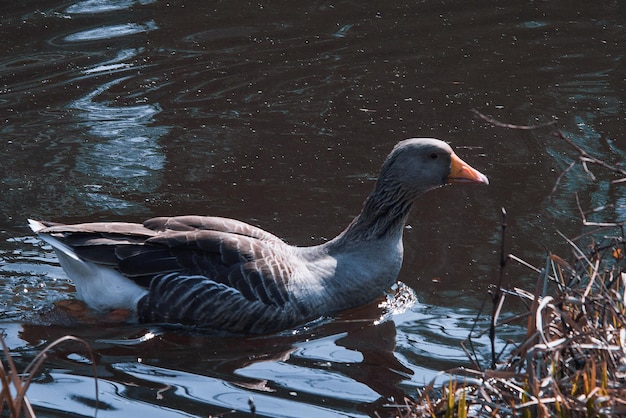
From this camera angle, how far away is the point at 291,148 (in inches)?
374

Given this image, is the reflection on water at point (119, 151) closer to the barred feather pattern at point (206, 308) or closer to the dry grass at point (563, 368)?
the barred feather pattern at point (206, 308)

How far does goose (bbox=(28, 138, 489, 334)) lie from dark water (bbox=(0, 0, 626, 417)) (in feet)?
0.59

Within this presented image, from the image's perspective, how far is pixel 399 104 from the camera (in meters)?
10.4

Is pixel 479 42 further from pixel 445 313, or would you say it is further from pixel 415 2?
pixel 445 313

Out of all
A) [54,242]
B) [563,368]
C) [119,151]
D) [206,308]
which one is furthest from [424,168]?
[119,151]

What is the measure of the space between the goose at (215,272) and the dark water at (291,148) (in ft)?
0.59

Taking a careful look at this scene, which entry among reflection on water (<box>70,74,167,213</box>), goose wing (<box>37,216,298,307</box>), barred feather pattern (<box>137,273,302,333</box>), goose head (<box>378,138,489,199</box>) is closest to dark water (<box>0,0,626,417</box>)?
reflection on water (<box>70,74,167,213</box>)

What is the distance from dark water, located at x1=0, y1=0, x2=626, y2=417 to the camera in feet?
20.4

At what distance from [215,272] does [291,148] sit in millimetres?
2780

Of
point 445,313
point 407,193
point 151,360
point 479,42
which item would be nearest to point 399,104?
point 479,42

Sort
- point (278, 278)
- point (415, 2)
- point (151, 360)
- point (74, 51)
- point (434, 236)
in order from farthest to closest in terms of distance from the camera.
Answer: point (415, 2)
point (74, 51)
point (434, 236)
point (278, 278)
point (151, 360)

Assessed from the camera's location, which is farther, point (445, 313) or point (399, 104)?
point (399, 104)

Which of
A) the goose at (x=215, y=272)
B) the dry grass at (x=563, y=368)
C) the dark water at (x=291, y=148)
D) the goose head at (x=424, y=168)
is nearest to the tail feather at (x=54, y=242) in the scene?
the goose at (x=215, y=272)

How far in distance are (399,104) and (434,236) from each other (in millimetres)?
2762
